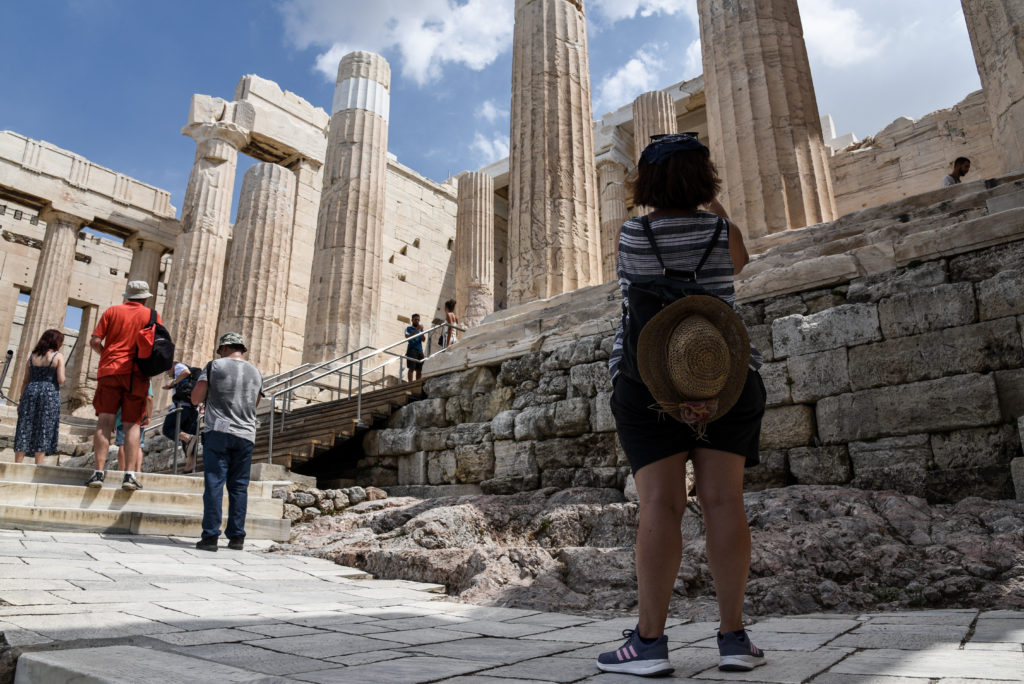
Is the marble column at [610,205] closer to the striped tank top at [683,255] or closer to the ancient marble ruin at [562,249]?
the ancient marble ruin at [562,249]

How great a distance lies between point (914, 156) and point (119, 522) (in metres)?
18.2

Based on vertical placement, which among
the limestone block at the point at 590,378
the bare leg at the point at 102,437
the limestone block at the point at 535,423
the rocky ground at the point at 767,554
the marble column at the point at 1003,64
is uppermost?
the marble column at the point at 1003,64

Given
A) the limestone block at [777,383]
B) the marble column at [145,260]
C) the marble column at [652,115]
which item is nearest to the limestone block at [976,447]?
the limestone block at [777,383]

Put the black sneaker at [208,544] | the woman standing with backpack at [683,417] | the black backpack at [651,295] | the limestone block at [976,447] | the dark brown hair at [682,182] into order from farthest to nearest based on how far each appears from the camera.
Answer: the black sneaker at [208,544]
the limestone block at [976,447]
the dark brown hair at [682,182]
the black backpack at [651,295]
the woman standing with backpack at [683,417]

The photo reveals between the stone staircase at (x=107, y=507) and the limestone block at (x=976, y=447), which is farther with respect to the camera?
the stone staircase at (x=107, y=507)

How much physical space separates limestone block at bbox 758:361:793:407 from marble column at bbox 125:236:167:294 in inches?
850

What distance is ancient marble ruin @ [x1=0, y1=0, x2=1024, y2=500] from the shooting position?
17.1 feet

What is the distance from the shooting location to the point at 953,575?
335 cm

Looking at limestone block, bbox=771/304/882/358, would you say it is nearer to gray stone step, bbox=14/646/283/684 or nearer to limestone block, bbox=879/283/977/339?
limestone block, bbox=879/283/977/339

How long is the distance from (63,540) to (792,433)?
5.54 metres

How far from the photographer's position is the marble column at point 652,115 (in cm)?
1591

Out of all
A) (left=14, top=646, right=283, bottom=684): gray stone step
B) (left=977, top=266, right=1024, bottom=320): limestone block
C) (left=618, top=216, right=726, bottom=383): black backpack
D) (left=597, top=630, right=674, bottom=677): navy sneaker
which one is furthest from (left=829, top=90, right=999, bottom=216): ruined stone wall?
(left=14, top=646, right=283, bottom=684): gray stone step

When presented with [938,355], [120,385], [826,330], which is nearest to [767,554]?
[938,355]

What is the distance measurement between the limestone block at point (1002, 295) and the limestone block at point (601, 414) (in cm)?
308
